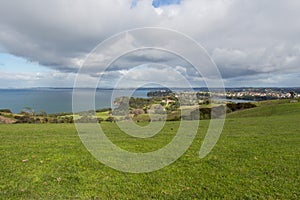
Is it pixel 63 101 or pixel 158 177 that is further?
pixel 63 101

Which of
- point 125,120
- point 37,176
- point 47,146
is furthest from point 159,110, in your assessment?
point 37,176

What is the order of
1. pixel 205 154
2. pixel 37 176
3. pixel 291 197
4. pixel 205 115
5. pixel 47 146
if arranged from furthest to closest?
pixel 205 115
pixel 47 146
pixel 205 154
pixel 37 176
pixel 291 197

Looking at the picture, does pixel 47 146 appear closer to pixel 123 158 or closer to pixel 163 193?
pixel 123 158

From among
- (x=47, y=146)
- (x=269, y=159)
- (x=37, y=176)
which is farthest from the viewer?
(x=47, y=146)

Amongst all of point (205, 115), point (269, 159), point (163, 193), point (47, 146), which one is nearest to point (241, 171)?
point (269, 159)

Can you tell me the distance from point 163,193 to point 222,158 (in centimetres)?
512

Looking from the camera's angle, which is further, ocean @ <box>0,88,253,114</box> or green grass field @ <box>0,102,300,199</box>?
ocean @ <box>0,88,253,114</box>

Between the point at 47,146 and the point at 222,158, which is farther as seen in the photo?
the point at 47,146

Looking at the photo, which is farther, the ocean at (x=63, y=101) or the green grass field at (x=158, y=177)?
the ocean at (x=63, y=101)

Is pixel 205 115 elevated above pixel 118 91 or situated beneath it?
situated beneath

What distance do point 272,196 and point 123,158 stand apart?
6.84 meters

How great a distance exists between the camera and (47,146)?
14484 millimetres

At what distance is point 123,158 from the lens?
38.7ft

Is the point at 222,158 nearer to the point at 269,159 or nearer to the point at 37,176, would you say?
the point at 269,159
